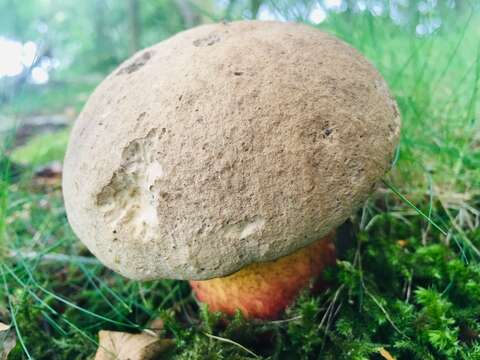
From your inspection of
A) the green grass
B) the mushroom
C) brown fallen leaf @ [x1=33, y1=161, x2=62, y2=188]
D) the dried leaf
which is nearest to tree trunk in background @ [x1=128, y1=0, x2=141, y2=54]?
brown fallen leaf @ [x1=33, y1=161, x2=62, y2=188]

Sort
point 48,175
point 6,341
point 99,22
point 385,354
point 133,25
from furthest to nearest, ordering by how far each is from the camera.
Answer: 1. point 99,22
2. point 133,25
3. point 48,175
4. point 6,341
5. point 385,354

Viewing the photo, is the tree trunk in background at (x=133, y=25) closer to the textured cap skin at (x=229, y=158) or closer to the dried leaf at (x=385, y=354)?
the textured cap skin at (x=229, y=158)

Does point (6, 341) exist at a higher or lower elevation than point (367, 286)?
lower

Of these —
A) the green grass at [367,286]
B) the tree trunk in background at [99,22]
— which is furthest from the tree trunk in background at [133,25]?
the tree trunk in background at [99,22]

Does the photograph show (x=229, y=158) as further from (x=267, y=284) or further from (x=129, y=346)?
(x=129, y=346)

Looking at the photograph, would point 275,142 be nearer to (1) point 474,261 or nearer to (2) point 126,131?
(2) point 126,131

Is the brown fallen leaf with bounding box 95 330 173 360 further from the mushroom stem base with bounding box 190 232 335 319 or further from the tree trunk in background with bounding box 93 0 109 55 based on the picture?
the tree trunk in background with bounding box 93 0 109 55

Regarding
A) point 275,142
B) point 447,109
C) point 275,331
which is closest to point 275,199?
point 275,142

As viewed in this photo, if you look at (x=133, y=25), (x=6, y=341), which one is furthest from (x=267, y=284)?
(x=133, y=25)
